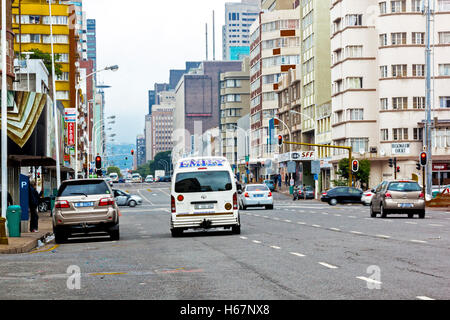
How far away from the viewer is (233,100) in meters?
197

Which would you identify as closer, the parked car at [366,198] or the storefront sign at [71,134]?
the parked car at [366,198]

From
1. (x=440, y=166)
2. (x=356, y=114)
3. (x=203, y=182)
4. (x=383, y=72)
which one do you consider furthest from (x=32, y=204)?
(x=356, y=114)

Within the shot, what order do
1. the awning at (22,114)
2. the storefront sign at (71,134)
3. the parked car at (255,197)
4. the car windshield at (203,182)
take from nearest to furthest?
the car windshield at (203,182) < the awning at (22,114) < the parked car at (255,197) < the storefront sign at (71,134)

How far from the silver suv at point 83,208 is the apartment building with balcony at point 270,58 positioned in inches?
4385

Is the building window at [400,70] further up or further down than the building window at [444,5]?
further down

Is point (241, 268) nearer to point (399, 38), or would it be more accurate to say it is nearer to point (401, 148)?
point (401, 148)

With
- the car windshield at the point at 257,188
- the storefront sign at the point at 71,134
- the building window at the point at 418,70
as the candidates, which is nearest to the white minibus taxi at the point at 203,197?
the car windshield at the point at 257,188

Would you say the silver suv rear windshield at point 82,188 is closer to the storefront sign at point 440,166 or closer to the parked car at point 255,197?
the parked car at point 255,197

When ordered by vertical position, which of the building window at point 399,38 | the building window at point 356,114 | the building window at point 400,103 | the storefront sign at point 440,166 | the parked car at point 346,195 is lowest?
the parked car at point 346,195

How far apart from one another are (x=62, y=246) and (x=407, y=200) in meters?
17.3

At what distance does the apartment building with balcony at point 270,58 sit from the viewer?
140750mm

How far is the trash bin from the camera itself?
27.0 m

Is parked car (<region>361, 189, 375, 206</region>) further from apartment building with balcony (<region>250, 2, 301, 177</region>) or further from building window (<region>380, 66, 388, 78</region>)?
apartment building with balcony (<region>250, 2, 301, 177</region>)
